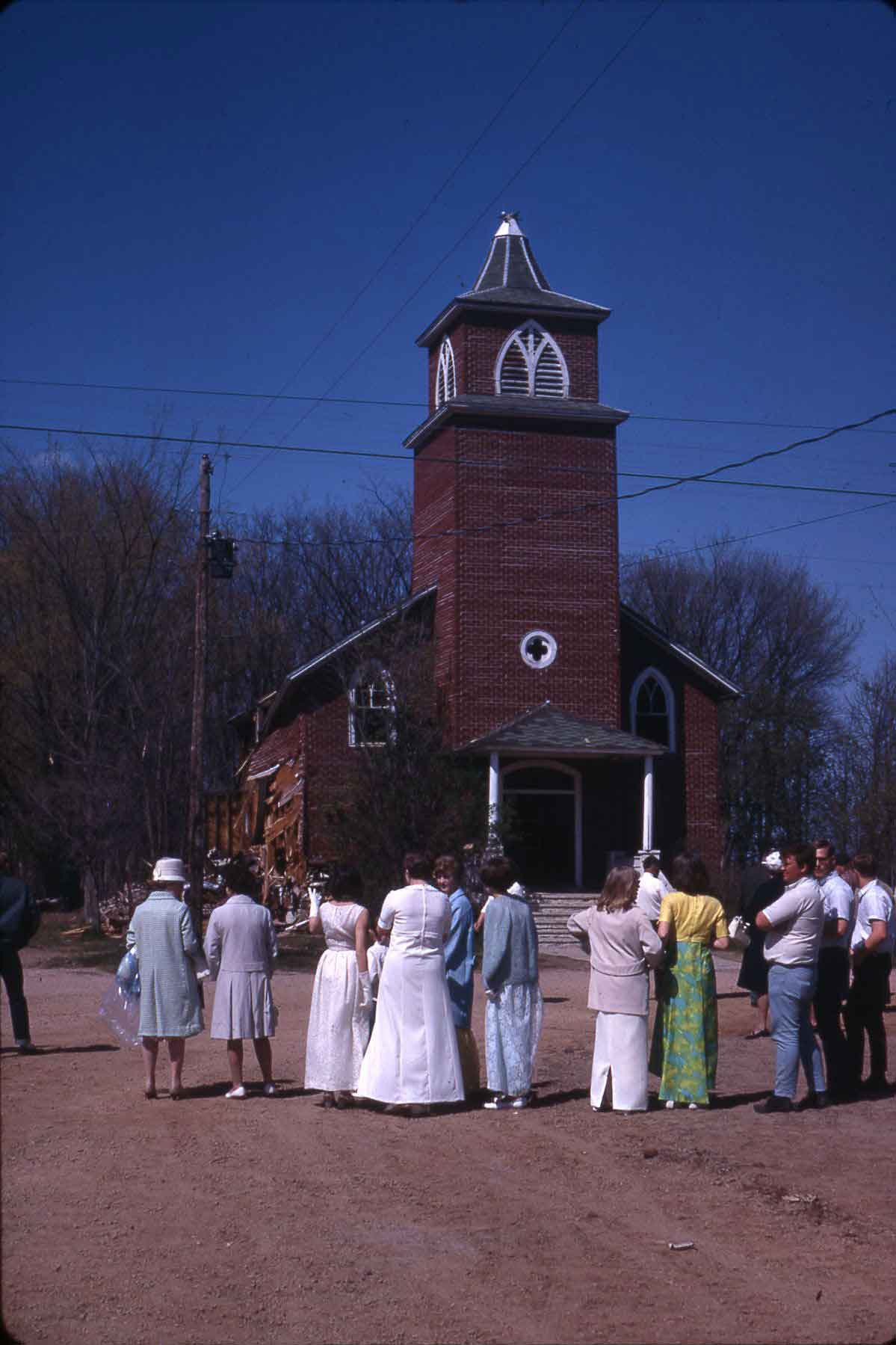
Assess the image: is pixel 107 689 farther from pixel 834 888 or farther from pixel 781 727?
pixel 781 727

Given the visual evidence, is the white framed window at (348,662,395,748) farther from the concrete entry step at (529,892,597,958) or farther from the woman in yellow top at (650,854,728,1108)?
the woman in yellow top at (650,854,728,1108)

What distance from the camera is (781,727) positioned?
4944 cm

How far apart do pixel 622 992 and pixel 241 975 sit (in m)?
2.66

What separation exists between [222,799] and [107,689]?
35.2ft

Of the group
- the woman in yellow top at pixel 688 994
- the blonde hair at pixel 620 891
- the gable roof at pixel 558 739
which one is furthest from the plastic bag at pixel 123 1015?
the gable roof at pixel 558 739

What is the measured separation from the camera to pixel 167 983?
10797mm

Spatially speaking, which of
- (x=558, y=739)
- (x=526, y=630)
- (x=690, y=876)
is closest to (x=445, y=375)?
(x=526, y=630)

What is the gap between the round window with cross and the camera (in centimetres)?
3061

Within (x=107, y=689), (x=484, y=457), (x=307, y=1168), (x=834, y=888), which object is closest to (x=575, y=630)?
(x=484, y=457)

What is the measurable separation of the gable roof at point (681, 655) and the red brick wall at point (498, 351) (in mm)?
4778

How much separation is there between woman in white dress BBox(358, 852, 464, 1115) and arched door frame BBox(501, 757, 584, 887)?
20.2m

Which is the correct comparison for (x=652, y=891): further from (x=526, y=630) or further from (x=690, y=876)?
(x=526, y=630)

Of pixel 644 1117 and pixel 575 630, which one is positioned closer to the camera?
pixel 644 1117

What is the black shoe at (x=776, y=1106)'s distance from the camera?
1038 centimetres
